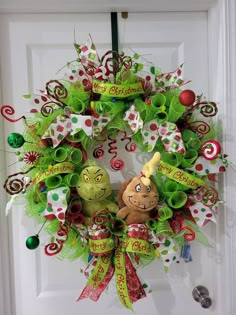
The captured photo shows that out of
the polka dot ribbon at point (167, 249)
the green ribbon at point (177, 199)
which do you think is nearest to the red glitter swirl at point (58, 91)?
the green ribbon at point (177, 199)

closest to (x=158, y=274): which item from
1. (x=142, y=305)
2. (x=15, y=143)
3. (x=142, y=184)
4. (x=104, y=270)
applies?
(x=142, y=305)

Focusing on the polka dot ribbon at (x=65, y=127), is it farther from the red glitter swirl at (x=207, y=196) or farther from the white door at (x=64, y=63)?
the red glitter swirl at (x=207, y=196)

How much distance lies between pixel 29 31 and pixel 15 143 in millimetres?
440

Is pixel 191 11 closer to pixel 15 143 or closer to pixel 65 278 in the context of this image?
pixel 15 143

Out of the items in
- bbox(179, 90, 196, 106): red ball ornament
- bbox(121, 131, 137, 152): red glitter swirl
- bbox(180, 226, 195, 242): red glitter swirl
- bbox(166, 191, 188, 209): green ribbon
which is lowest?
bbox(180, 226, 195, 242): red glitter swirl

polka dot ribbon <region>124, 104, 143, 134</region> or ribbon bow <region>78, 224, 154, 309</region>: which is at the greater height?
polka dot ribbon <region>124, 104, 143, 134</region>

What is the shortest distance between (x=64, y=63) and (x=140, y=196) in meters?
0.57

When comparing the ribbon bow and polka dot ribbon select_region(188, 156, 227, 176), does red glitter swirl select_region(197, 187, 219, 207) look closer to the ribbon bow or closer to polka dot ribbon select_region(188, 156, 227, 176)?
polka dot ribbon select_region(188, 156, 227, 176)

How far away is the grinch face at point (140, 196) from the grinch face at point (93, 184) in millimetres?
76

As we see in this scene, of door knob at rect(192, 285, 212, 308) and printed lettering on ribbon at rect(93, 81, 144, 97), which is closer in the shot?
printed lettering on ribbon at rect(93, 81, 144, 97)

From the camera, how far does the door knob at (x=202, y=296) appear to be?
3.82ft

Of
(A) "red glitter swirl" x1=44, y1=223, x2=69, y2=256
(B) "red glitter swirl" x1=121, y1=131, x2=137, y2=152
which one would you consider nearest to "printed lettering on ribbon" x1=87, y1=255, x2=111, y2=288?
(A) "red glitter swirl" x1=44, y1=223, x2=69, y2=256

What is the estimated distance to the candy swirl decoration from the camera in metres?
1.01

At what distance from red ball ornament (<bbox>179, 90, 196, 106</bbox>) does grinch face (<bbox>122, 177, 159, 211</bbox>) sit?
0.29 m
